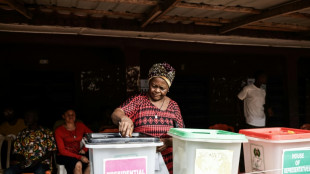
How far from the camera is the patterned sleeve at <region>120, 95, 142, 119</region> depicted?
2523 mm

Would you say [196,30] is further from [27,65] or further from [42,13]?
[27,65]

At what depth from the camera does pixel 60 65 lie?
23.2 ft

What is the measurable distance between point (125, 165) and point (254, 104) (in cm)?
406

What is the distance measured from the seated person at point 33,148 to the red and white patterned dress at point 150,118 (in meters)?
2.20

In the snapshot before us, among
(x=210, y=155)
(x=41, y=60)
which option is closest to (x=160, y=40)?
(x=41, y=60)

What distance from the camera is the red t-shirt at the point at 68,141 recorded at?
4.47 m

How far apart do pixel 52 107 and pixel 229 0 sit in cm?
521

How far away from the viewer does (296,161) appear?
6.89 feet

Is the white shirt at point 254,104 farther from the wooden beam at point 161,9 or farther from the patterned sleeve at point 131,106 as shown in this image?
the patterned sleeve at point 131,106

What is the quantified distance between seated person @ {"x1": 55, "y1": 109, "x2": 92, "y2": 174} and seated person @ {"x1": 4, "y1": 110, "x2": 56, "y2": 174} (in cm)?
13

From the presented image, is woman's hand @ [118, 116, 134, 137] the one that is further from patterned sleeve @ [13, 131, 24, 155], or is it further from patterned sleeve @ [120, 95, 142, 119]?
patterned sleeve @ [13, 131, 24, 155]

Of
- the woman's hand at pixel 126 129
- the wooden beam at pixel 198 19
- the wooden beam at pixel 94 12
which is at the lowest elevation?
the woman's hand at pixel 126 129

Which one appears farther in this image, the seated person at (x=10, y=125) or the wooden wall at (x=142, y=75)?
the wooden wall at (x=142, y=75)

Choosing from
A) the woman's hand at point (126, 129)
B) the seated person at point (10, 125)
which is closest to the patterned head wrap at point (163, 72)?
the woman's hand at point (126, 129)
